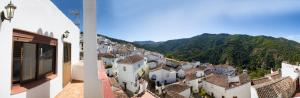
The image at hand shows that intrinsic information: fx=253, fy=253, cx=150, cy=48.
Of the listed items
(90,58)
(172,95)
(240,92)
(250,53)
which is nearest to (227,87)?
(240,92)

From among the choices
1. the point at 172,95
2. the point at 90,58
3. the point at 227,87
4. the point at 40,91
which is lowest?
the point at 172,95

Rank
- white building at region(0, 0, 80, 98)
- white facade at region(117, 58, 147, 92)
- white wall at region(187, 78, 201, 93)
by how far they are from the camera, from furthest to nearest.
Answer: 1. white wall at region(187, 78, 201, 93)
2. white facade at region(117, 58, 147, 92)
3. white building at region(0, 0, 80, 98)

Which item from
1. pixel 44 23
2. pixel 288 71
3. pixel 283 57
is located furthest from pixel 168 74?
pixel 283 57

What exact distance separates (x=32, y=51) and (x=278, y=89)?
20.3 m

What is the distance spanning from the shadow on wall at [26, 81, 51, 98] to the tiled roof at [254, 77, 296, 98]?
686 inches

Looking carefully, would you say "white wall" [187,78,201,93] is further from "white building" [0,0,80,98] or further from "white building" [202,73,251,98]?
"white building" [0,0,80,98]

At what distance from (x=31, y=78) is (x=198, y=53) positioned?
105 meters

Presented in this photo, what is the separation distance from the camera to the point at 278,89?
20.8 m

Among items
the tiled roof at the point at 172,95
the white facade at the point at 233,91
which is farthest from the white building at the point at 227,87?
the tiled roof at the point at 172,95

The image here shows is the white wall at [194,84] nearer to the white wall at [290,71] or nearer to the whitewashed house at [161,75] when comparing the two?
the whitewashed house at [161,75]

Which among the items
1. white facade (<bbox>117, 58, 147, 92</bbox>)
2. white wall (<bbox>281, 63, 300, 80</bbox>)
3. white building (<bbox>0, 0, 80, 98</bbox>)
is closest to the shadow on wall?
white building (<bbox>0, 0, 80, 98</bbox>)

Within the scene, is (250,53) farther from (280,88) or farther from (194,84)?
(280,88)

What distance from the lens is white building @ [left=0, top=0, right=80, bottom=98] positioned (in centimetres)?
413

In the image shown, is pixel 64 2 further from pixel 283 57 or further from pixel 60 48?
pixel 283 57
